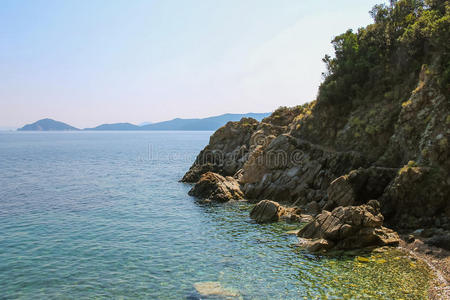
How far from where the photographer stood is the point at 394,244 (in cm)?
2777

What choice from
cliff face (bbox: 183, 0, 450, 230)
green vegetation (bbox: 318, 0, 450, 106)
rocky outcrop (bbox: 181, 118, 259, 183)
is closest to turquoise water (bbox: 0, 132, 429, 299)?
cliff face (bbox: 183, 0, 450, 230)

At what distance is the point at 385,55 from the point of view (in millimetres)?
51688

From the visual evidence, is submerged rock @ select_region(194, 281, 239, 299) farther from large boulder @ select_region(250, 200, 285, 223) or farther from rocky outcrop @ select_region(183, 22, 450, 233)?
rocky outcrop @ select_region(183, 22, 450, 233)

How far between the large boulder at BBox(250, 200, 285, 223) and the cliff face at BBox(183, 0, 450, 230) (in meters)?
5.08

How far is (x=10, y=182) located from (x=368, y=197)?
207ft

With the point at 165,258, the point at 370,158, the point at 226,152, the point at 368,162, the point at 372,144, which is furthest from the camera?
the point at 226,152

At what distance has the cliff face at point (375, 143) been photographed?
106 feet

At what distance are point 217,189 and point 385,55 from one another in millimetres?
32295

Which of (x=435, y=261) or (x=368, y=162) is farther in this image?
(x=368, y=162)

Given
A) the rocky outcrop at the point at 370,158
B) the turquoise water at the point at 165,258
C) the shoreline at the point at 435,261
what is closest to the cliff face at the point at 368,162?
the rocky outcrop at the point at 370,158

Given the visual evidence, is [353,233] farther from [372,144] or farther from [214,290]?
[372,144]

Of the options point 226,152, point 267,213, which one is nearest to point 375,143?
point 267,213

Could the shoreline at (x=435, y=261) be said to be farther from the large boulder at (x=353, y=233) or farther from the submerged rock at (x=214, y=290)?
the submerged rock at (x=214, y=290)

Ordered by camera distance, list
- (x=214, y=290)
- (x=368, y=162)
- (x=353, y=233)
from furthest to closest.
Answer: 1. (x=368, y=162)
2. (x=353, y=233)
3. (x=214, y=290)
